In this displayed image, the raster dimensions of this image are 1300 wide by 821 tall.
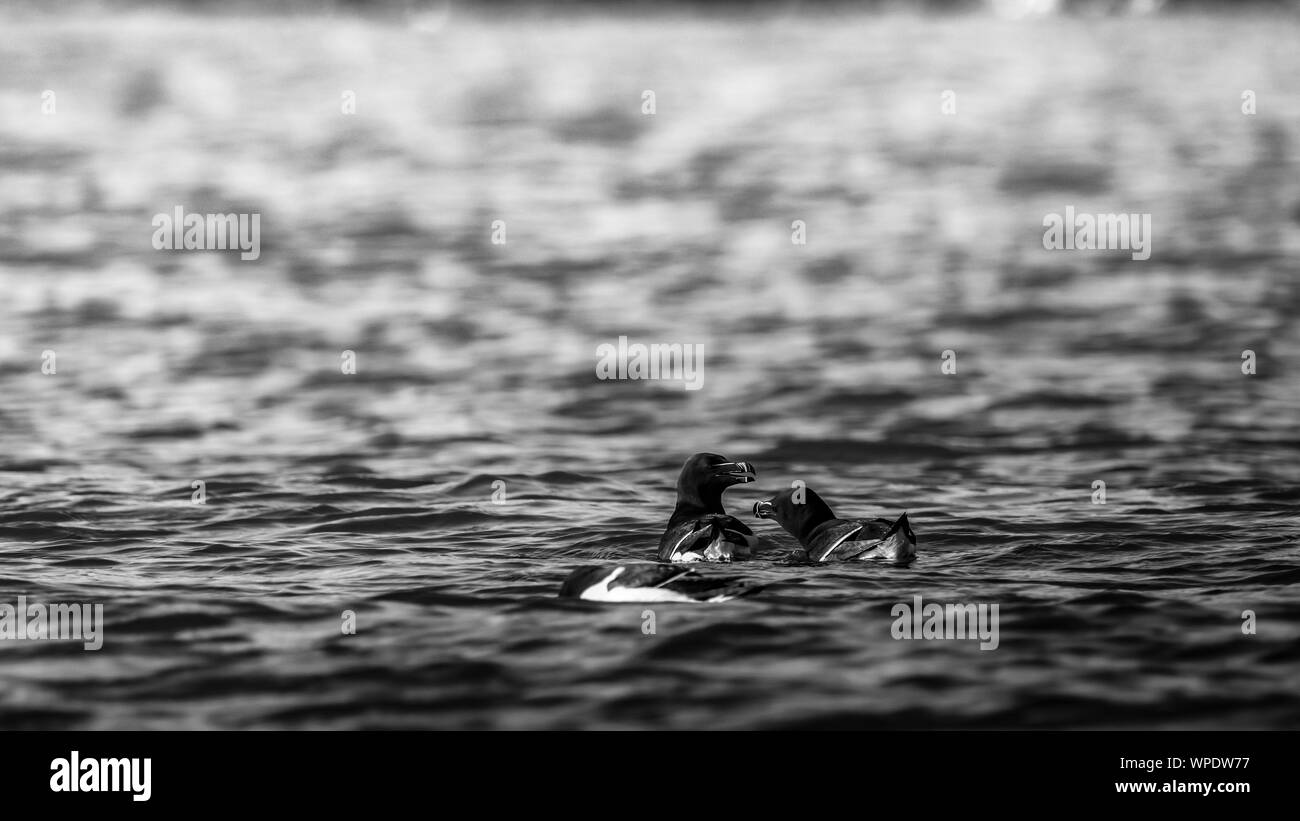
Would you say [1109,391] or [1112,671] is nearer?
[1112,671]

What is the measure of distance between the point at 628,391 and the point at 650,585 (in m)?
9.39

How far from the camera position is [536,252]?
96.3ft

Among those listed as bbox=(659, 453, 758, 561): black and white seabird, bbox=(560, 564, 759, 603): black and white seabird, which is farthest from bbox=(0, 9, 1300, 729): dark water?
bbox=(659, 453, 758, 561): black and white seabird

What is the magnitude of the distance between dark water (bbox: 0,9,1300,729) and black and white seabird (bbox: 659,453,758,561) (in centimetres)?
36

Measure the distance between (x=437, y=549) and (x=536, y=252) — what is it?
16024mm

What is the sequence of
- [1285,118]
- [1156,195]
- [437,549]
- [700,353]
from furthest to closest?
[1285,118] → [1156,195] → [700,353] → [437,549]

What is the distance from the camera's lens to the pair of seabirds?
1170 cm

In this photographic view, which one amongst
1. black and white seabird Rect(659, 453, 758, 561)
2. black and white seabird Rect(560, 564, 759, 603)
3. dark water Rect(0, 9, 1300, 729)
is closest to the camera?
dark water Rect(0, 9, 1300, 729)

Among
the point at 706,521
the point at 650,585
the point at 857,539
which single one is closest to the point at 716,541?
the point at 706,521

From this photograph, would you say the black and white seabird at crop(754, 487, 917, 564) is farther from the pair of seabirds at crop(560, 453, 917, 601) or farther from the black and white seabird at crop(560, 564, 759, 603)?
the black and white seabird at crop(560, 564, 759, 603)

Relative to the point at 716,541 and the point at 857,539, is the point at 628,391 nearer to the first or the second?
the point at 716,541

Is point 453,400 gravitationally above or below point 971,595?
above

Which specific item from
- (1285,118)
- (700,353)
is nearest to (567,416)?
(700,353)
